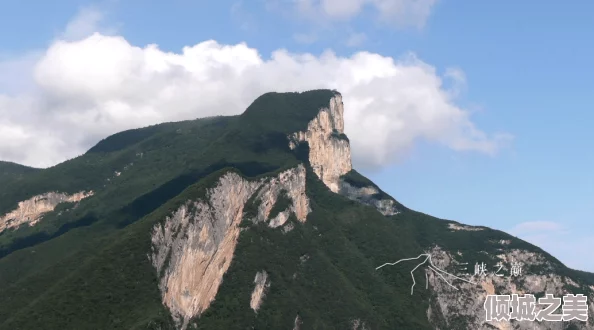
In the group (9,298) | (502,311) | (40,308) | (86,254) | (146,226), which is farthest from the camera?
(86,254)

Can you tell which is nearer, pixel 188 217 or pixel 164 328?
pixel 164 328

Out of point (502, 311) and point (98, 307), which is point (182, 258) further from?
point (502, 311)

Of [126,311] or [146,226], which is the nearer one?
[126,311]

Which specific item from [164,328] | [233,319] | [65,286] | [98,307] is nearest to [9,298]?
[65,286]

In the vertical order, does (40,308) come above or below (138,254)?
below

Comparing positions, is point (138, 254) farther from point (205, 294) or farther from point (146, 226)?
point (205, 294)

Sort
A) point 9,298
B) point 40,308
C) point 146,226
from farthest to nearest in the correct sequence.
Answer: point 146,226
point 9,298
point 40,308

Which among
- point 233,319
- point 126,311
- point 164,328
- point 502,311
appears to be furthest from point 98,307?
point 502,311

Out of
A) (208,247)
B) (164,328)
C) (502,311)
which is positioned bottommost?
(164,328)

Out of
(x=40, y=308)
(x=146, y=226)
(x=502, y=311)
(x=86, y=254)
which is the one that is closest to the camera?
(x=502, y=311)
